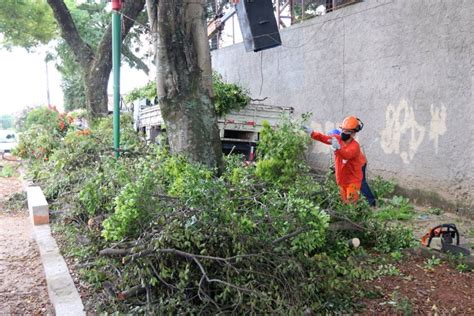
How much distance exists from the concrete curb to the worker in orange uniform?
326 centimetres

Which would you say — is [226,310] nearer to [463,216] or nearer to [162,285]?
[162,285]

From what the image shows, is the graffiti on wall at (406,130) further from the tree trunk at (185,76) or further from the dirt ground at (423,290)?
the tree trunk at (185,76)

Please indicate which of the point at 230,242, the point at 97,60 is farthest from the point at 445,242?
the point at 97,60

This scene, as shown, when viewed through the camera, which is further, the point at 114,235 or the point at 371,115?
the point at 371,115

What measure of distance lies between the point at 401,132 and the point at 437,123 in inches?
31.8

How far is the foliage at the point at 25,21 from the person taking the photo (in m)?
17.0

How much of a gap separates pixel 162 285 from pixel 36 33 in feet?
62.9

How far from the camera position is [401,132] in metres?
7.57

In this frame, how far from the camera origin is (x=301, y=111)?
34.4ft

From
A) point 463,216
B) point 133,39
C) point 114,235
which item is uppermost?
point 133,39

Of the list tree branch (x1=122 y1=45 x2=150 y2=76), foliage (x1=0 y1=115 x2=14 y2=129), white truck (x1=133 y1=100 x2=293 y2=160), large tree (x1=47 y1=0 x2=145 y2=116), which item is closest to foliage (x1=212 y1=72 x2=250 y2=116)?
white truck (x1=133 y1=100 x2=293 y2=160)

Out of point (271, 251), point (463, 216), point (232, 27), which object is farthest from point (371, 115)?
point (232, 27)

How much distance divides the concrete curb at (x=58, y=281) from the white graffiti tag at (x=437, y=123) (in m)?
5.68

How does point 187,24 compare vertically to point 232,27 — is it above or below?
below
